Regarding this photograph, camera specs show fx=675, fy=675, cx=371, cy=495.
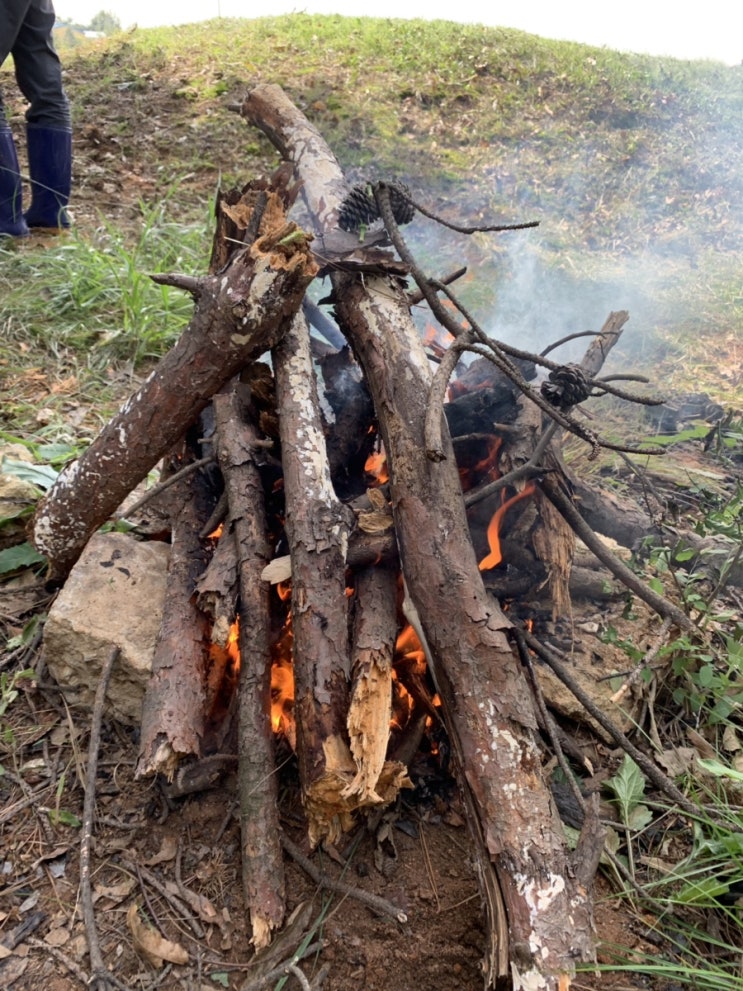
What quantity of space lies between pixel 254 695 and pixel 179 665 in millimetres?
252

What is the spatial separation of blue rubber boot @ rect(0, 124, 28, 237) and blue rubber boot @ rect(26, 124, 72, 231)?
0.15 metres

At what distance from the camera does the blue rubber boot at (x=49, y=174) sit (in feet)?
17.1

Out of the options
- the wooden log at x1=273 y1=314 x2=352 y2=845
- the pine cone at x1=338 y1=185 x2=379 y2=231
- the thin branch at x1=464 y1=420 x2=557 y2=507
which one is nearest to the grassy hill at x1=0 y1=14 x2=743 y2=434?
the pine cone at x1=338 y1=185 x2=379 y2=231

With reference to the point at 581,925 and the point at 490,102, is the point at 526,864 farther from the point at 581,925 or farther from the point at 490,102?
the point at 490,102

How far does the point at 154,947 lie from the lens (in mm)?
1733

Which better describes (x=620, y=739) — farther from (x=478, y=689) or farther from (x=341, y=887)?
(x=341, y=887)

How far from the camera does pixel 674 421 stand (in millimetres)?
4371

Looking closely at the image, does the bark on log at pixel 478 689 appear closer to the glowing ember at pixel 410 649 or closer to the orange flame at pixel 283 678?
the glowing ember at pixel 410 649

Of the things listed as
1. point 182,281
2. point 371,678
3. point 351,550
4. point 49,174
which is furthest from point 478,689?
point 49,174

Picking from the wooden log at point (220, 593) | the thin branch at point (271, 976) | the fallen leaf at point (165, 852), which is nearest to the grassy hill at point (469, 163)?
the wooden log at point (220, 593)

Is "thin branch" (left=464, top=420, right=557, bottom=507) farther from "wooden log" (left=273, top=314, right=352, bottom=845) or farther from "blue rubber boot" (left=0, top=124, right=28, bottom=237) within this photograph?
"blue rubber boot" (left=0, top=124, right=28, bottom=237)

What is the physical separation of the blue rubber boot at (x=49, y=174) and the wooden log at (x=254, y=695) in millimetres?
4091

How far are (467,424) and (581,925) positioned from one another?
5.59ft

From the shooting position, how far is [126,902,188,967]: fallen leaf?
1.72 meters
